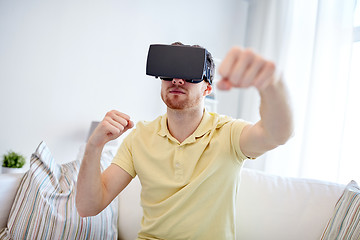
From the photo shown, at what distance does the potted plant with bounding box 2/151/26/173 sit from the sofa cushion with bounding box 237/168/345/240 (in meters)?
1.71

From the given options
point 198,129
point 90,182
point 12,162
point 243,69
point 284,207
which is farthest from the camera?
point 12,162

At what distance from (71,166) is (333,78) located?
205cm

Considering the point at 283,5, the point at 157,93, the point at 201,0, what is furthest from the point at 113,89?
the point at 283,5

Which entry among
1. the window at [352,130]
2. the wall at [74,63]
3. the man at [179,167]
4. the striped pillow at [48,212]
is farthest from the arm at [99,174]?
the window at [352,130]

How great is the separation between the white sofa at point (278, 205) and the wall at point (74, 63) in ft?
4.13

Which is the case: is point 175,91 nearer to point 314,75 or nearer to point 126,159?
point 126,159

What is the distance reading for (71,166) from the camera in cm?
185

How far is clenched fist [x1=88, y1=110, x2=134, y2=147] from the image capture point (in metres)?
1.20

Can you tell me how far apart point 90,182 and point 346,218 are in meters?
0.98

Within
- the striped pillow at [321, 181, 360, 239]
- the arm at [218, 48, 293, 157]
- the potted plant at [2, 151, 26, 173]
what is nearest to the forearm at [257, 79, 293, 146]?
the arm at [218, 48, 293, 157]

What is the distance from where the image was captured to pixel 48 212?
1.60 m

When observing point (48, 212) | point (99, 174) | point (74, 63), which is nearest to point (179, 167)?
point (99, 174)

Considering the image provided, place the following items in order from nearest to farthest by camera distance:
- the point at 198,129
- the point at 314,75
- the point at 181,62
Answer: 1. the point at 181,62
2. the point at 198,129
3. the point at 314,75

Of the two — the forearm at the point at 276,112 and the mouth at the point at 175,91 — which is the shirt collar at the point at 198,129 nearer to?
the mouth at the point at 175,91
